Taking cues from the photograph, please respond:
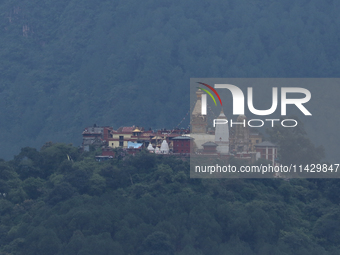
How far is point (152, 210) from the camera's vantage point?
44312 mm

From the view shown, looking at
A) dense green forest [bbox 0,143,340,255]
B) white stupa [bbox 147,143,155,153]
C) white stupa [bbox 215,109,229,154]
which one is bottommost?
dense green forest [bbox 0,143,340,255]

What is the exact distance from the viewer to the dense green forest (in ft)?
135

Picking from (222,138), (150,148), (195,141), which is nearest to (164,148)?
(150,148)

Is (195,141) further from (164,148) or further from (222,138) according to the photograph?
(164,148)

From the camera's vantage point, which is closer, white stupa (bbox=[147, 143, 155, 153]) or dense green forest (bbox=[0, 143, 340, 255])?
dense green forest (bbox=[0, 143, 340, 255])

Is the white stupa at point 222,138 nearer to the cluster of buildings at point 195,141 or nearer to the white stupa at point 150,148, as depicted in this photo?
the cluster of buildings at point 195,141

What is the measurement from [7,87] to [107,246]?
72.2 m

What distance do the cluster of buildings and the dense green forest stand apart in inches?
63.3

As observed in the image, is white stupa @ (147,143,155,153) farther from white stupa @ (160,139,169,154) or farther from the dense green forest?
the dense green forest

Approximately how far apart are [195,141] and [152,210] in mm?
9799

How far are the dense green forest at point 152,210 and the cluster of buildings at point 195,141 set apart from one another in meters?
1.61

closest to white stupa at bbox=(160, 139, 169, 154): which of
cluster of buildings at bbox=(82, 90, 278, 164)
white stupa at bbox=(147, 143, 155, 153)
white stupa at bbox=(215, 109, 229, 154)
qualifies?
cluster of buildings at bbox=(82, 90, 278, 164)

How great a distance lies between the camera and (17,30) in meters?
114

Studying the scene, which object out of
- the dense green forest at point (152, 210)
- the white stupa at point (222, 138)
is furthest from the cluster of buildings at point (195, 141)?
the dense green forest at point (152, 210)
